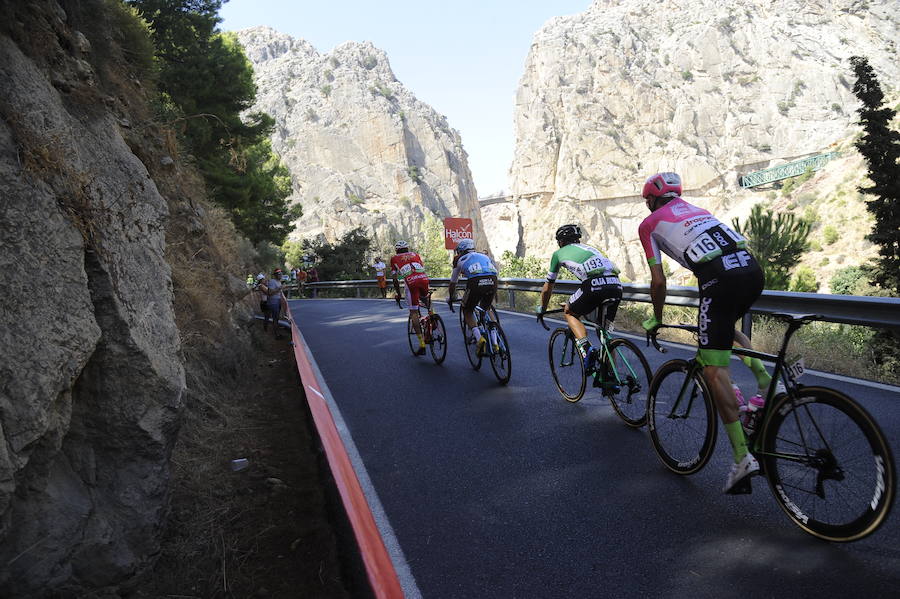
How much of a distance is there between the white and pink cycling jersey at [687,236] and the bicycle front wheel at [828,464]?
1018 millimetres

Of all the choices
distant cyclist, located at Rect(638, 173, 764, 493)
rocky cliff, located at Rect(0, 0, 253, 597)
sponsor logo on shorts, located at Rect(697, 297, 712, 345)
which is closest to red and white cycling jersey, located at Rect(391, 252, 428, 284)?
rocky cliff, located at Rect(0, 0, 253, 597)

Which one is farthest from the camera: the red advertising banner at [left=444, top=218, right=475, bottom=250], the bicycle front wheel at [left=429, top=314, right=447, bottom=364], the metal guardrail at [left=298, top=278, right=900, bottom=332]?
the red advertising banner at [left=444, top=218, right=475, bottom=250]

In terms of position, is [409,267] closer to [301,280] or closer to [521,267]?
[521,267]

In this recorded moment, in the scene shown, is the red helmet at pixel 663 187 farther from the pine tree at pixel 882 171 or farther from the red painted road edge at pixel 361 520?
the pine tree at pixel 882 171

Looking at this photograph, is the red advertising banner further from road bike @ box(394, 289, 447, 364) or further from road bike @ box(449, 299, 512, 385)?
road bike @ box(449, 299, 512, 385)

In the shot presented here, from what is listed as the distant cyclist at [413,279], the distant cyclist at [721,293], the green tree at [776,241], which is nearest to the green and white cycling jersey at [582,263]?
the distant cyclist at [721,293]

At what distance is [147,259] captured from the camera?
3916 mm

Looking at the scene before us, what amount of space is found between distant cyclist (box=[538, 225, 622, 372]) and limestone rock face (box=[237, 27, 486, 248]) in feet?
304

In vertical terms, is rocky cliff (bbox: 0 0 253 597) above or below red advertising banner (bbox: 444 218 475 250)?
below

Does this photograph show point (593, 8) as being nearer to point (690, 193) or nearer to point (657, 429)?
point (690, 193)

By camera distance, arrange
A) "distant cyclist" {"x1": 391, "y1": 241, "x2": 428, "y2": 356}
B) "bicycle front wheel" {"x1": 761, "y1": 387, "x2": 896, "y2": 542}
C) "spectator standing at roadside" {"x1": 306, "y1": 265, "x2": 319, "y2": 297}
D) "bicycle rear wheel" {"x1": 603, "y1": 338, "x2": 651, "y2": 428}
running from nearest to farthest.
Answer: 1. "bicycle front wheel" {"x1": 761, "y1": 387, "x2": 896, "y2": 542}
2. "bicycle rear wheel" {"x1": 603, "y1": 338, "x2": 651, "y2": 428}
3. "distant cyclist" {"x1": 391, "y1": 241, "x2": 428, "y2": 356}
4. "spectator standing at roadside" {"x1": 306, "y1": 265, "x2": 319, "y2": 297}

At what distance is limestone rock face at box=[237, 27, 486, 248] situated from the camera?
106 m

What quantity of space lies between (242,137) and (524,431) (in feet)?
69.8

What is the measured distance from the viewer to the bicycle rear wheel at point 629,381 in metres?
5.04
